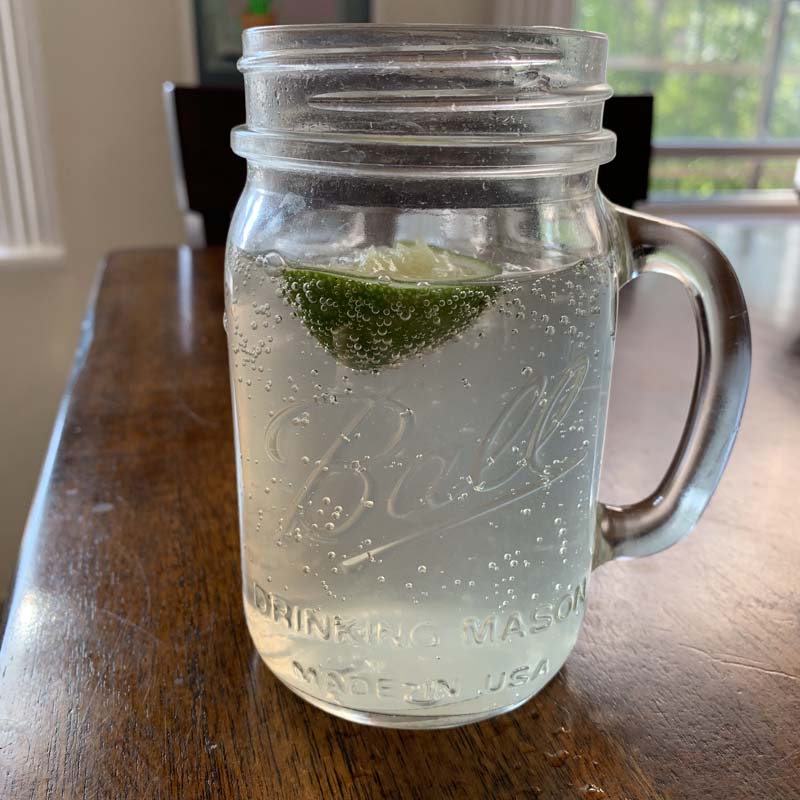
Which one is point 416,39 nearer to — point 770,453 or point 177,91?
point 770,453

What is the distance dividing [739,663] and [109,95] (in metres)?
1.58

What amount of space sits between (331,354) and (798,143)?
6.97 feet

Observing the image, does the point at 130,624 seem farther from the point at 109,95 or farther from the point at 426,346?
the point at 109,95

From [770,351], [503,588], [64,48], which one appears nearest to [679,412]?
[770,351]

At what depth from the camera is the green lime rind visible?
327mm

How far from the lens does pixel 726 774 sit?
1.12 feet

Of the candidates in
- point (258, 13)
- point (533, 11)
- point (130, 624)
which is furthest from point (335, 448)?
point (533, 11)

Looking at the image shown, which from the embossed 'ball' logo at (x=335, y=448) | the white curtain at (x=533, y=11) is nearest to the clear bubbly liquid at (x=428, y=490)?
the embossed 'ball' logo at (x=335, y=448)

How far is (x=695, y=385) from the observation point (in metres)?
0.40

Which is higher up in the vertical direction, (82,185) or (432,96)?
(432,96)

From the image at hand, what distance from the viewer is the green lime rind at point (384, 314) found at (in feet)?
1.07

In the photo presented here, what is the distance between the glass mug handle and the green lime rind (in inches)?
3.6

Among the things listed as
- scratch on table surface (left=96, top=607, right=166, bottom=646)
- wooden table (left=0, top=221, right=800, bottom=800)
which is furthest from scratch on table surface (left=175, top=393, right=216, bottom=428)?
scratch on table surface (left=96, top=607, right=166, bottom=646)

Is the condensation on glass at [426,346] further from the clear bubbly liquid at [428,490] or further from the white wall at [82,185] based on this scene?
the white wall at [82,185]
